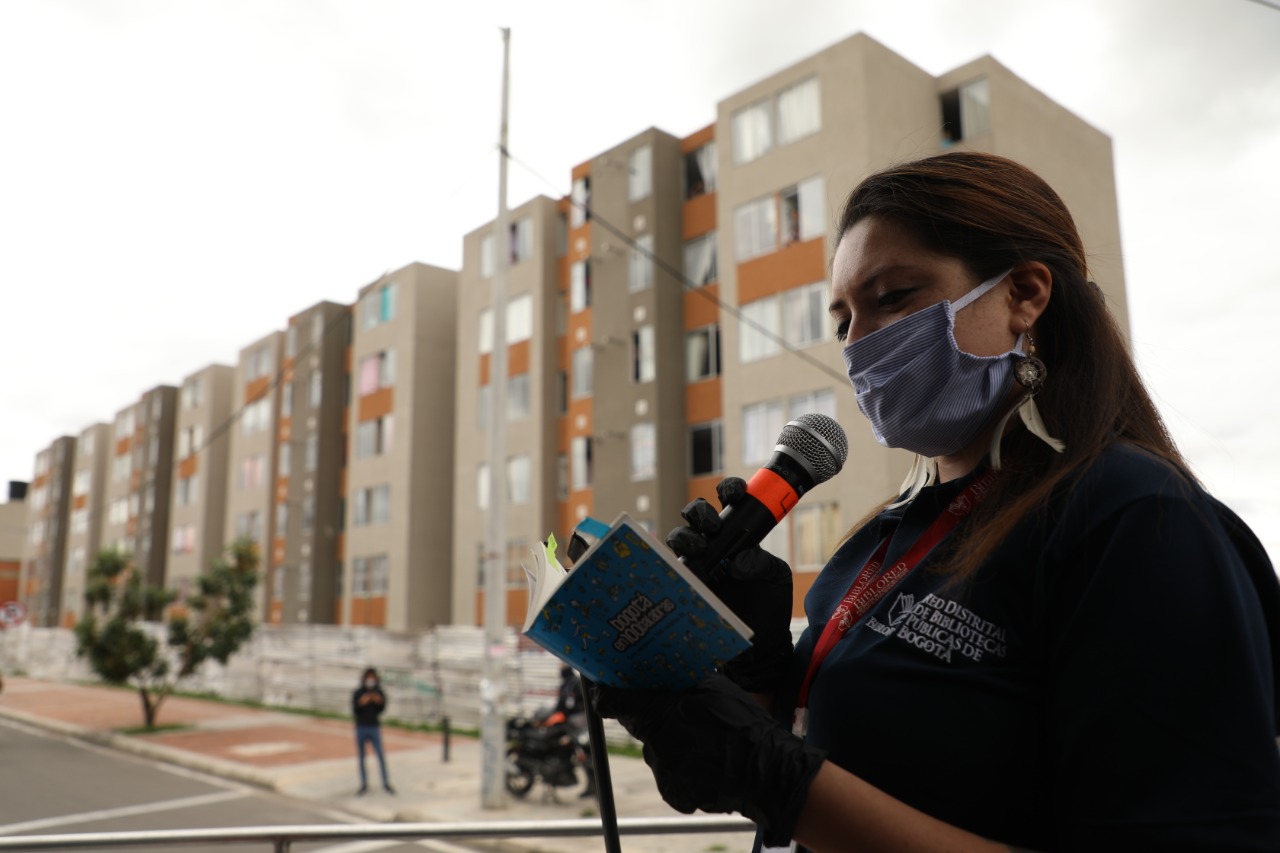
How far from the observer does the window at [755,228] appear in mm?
23928

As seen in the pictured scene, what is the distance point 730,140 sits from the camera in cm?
2519

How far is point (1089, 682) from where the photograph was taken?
3.84ft

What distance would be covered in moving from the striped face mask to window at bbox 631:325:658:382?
25.1m

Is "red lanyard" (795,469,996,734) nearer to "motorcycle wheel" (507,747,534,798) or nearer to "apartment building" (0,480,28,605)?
"motorcycle wheel" (507,747,534,798)

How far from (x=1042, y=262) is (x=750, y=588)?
0.71 m

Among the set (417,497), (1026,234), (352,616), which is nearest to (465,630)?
(417,497)

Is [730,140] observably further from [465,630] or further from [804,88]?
[465,630]

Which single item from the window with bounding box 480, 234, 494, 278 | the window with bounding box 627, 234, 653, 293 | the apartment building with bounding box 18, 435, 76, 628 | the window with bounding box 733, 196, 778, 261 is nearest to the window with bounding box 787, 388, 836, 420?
the window with bounding box 733, 196, 778, 261

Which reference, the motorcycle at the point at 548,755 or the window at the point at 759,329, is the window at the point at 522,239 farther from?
the motorcycle at the point at 548,755

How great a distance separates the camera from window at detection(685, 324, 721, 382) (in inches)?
1040

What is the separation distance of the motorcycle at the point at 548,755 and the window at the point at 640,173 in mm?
16988

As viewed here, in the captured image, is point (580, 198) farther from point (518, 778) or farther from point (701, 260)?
point (518, 778)

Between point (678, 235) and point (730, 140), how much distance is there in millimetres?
3398

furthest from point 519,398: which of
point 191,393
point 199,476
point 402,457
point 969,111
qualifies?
point 191,393
